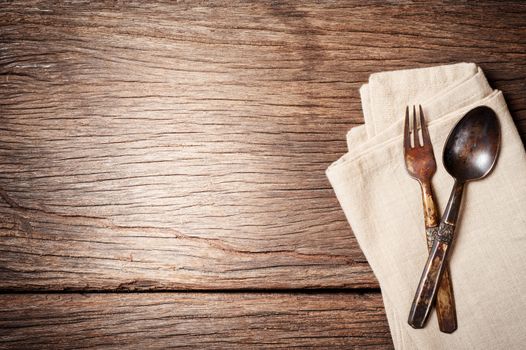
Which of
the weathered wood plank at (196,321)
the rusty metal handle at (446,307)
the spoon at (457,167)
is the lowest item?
the weathered wood plank at (196,321)

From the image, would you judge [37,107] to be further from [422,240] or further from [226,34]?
[422,240]

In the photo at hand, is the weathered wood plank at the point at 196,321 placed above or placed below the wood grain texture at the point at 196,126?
below

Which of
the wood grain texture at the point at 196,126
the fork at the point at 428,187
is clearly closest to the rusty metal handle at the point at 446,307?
the fork at the point at 428,187

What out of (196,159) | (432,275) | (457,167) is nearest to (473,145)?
(457,167)

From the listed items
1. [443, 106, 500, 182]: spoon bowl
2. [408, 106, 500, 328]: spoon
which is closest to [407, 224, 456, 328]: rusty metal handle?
[408, 106, 500, 328]: spoon

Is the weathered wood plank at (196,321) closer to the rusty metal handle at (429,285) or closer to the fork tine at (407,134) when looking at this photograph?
the rusty metal handle at (429,285)

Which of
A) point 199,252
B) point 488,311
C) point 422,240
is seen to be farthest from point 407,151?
point 199,252

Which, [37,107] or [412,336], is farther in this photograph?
[37,107]
